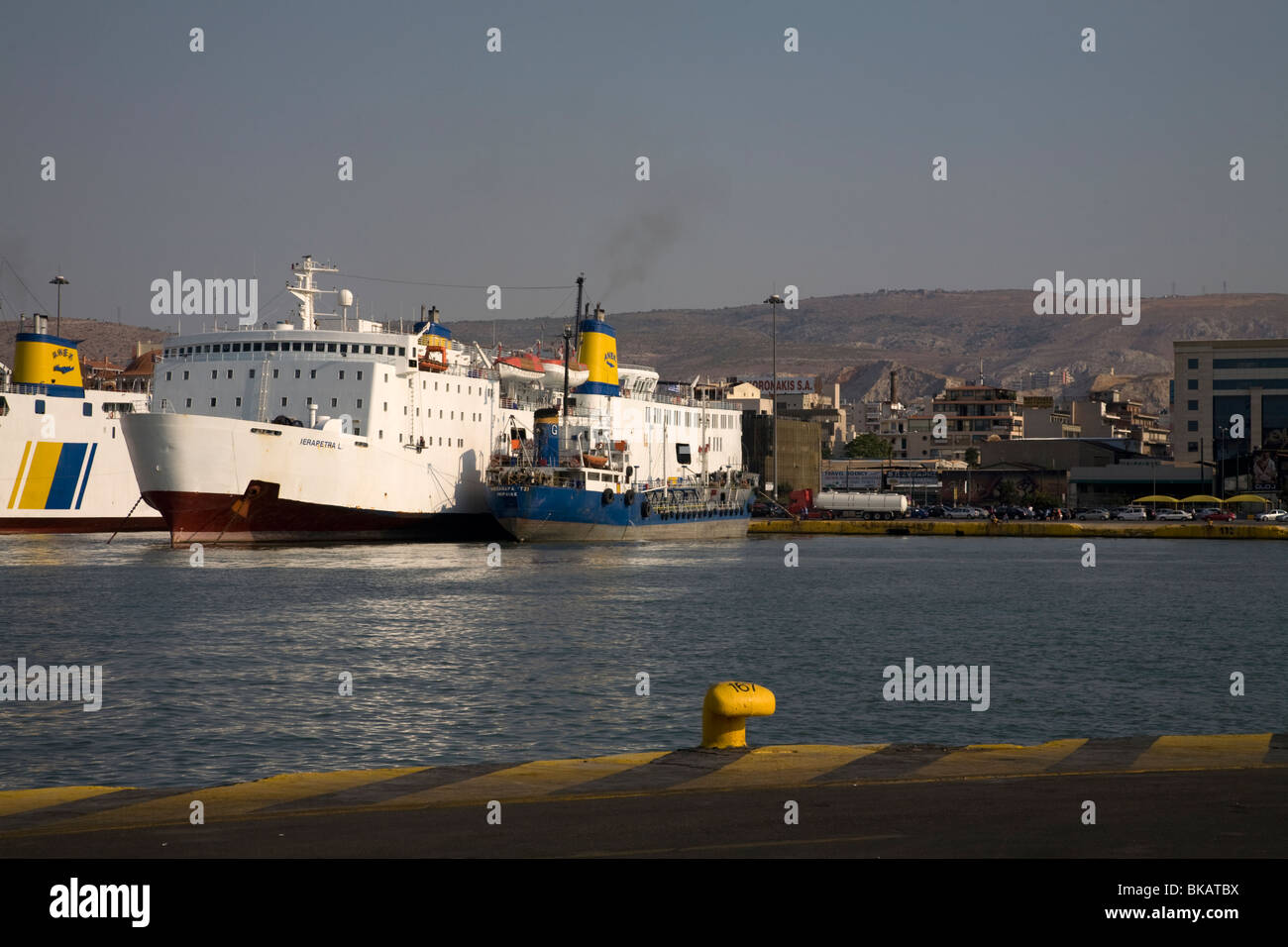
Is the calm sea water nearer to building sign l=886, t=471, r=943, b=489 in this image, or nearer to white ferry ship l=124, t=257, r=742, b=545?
white ferry ship l=124, t=257, r=742, b=545

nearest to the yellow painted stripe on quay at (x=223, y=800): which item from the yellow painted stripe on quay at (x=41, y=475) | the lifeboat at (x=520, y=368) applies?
the yellow painted stripe on quay at (x=41, y=475)

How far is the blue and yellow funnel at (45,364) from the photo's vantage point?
227 ft

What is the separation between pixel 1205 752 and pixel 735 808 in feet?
16.3

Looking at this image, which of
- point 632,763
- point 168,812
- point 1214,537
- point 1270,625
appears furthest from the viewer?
point 1214,537

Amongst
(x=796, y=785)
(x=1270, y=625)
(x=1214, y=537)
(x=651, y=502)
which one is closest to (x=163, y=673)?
(x=796, y=785)

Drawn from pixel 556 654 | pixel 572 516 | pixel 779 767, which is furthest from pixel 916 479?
pixel 779 767

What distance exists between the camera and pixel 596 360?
77188 millimetres

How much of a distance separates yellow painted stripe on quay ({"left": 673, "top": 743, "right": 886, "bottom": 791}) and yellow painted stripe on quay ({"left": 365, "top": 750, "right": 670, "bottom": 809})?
0.89m

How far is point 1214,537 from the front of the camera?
3386 inches

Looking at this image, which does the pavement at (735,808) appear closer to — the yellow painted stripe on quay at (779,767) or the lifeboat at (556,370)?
the yellow painted stripe on quay at (779,767)

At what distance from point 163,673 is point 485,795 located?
14.2 m

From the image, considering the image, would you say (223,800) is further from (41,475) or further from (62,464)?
(62,464)
